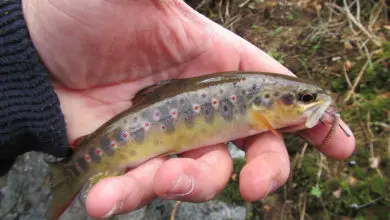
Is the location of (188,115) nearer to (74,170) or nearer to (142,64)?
(142,64)

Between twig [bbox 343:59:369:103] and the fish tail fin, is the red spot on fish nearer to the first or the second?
the fish tail fin

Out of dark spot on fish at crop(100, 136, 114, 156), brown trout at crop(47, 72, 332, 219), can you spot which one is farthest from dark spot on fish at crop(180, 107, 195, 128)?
dark spot on fish at crop(100, 136, 114, 156)

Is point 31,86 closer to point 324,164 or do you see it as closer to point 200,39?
point 200,39

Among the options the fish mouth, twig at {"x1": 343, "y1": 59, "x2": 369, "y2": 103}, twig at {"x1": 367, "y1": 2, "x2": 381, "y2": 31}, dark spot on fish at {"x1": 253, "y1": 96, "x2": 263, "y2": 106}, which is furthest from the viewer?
twig at {"x1": 367, "y1": 2, "x2": 381, "y2": 31}

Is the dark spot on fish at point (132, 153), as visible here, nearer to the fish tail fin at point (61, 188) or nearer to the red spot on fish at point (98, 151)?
the red spot on fish at point (98, 151)

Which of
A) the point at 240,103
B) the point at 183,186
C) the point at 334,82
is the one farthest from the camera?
the point at 334,82

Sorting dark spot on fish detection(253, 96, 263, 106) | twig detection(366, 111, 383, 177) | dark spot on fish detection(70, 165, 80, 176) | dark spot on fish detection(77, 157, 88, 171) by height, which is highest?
dark spot on fish detection(253, 96, 263, 106)

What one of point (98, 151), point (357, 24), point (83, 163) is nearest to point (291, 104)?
point (98, 151)

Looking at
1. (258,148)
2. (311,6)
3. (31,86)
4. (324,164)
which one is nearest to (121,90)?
(31,86)
